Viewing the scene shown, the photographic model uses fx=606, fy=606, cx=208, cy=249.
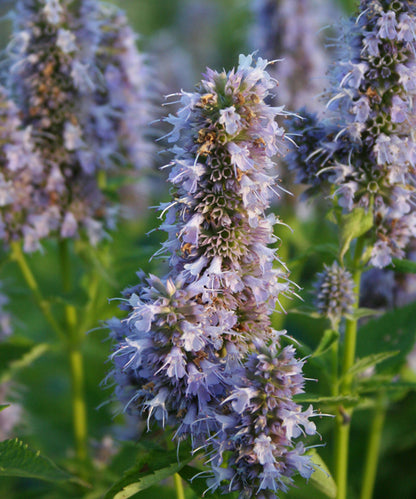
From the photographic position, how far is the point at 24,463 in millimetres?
2545

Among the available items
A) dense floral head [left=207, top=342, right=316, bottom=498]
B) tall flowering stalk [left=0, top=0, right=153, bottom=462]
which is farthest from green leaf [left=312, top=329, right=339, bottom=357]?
tall flowering stalk [left=0, top=0, right=153, bottom=462]

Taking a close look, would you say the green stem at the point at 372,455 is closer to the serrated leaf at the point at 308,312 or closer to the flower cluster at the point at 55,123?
the serrated leaf at the point at 308,312

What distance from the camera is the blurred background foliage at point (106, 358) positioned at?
4.23 metres

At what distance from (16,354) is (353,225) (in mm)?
2637

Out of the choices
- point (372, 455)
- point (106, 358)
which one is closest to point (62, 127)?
point (106, 358)

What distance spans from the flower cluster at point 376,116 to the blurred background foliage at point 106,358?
16.4 inches

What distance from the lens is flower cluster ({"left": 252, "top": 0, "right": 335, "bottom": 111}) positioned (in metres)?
6.30

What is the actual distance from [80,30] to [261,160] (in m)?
2.41

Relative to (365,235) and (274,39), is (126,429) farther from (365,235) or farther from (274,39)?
(274,39)

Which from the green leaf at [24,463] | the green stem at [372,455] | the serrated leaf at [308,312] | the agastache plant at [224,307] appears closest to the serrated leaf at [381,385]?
the serrated leaf at [308,312]

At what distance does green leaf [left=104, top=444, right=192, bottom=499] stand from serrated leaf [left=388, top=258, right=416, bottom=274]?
1436mm

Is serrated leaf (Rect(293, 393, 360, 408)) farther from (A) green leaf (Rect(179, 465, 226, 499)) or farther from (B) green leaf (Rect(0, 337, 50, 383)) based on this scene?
(B) green leaf (Rect(0, 337, 50, 383))

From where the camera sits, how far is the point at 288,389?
83.8 inches

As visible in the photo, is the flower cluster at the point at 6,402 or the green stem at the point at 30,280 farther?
the flower cluster at the point at 6,402
